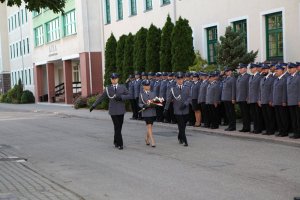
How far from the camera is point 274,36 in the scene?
67.1ft

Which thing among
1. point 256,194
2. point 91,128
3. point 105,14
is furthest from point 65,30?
point 256,194

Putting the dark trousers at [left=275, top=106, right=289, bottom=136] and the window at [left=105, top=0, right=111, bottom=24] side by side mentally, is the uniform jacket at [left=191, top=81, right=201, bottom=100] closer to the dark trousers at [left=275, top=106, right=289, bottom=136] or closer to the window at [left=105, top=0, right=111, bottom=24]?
the dark trousers at [left=275, top=106, right=289, bottom=136]

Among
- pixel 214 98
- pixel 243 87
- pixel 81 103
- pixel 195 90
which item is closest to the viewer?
pixel 243 87

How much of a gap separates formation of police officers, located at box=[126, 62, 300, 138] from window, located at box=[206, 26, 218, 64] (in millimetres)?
4860

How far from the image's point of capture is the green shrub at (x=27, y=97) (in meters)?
56.4

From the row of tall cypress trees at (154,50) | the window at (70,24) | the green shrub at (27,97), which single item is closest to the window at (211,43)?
the row of tall cypress trees at (154,50)

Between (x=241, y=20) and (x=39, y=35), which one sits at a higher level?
(x=39, y=35)

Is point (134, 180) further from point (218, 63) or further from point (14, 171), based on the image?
point (218, 63)

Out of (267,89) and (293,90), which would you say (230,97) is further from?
(293,90)

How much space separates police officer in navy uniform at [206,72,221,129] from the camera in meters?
17.5

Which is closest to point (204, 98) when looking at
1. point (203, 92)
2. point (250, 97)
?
point (203, 92)

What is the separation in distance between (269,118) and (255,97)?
78 cm

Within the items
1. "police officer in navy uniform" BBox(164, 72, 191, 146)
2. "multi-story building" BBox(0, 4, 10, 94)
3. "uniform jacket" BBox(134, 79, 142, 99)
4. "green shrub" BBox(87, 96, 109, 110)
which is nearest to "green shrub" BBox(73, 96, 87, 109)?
"green shrub" BBox(87, 96, 109, 110)

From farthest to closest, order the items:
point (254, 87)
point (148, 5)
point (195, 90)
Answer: point (148, 5) < point (195, 90) < point (254, 87)
